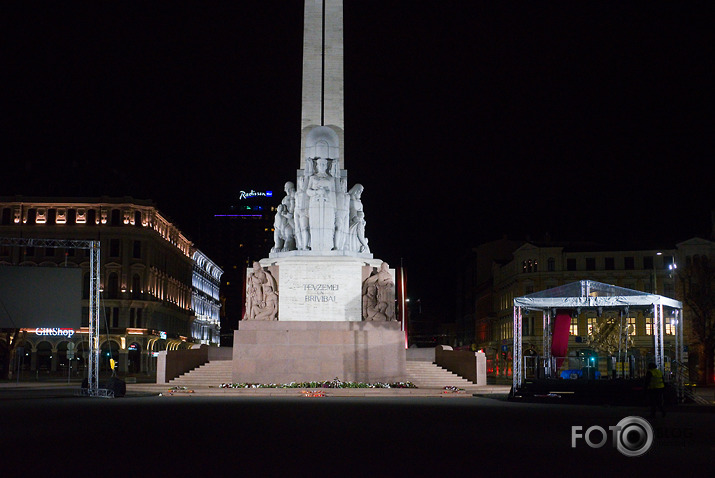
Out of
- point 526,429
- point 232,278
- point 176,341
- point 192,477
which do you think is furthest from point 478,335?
point 192,477

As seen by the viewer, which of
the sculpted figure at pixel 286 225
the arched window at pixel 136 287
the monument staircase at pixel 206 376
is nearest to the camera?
the monument staircase at pixel 206 376

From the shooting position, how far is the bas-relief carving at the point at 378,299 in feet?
119

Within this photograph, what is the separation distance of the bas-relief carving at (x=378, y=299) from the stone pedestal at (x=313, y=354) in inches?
33.4

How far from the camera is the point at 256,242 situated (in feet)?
620

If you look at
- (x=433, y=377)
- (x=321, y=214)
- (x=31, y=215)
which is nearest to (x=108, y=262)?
(x=31, y=215)

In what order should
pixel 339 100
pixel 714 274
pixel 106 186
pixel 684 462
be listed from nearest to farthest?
pixel 684 462 → pixel 339 100 → pixel 714 274 → pixel 106 186

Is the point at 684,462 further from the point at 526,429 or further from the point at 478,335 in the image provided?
the point at 478,335

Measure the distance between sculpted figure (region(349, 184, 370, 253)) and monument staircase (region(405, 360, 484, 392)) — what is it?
504 centimetres

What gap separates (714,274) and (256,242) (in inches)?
5185

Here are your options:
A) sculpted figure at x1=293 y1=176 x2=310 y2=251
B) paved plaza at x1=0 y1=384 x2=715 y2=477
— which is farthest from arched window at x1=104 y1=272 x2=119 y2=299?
paved plaza at x1=0 y1=384 x2=715 y2=477

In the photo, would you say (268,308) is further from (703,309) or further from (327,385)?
(703,309)

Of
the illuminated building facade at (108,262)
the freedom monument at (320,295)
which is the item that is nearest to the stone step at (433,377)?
the freedom monument at (320,295)

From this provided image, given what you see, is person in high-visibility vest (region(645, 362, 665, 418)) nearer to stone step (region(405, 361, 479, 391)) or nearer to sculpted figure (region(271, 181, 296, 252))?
stone step (region(405, 361, 479, 391))

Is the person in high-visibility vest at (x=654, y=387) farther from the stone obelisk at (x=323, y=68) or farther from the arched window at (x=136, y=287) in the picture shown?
the arched window at (x=136, y=287)
